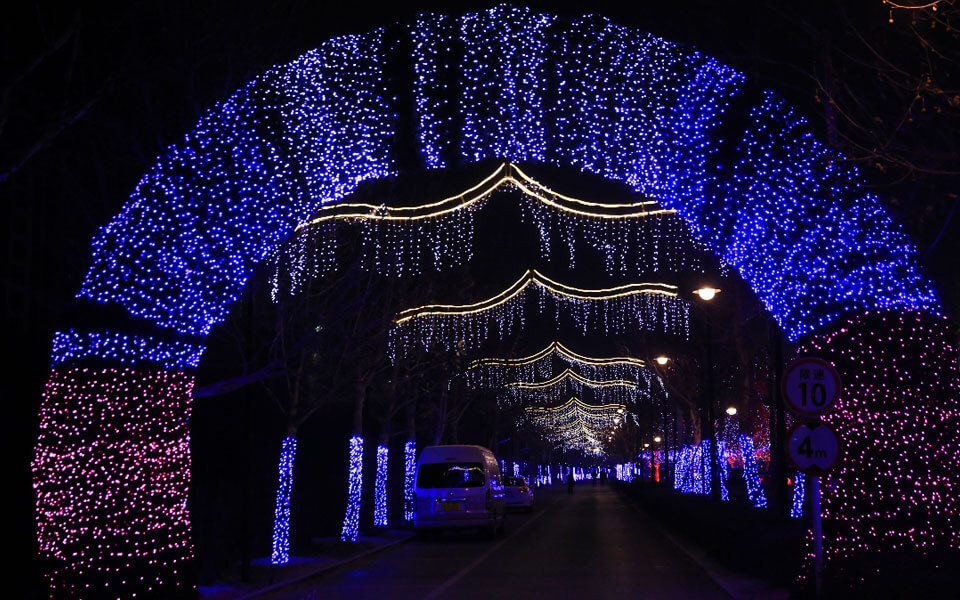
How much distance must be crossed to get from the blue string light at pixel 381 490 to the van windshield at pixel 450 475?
207 cm

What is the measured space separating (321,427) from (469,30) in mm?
17061

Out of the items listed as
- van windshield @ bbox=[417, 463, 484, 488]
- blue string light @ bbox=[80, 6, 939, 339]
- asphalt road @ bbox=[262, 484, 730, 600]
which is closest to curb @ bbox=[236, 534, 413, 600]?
asphalt road @ bbox=[262, 484, 730, 600]

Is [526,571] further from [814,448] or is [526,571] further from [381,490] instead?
[381,490]

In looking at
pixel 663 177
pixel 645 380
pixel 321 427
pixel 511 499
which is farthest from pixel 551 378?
pixel 663 177

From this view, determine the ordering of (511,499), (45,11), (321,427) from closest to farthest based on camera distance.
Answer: (45,11), (321,427), (511,499)

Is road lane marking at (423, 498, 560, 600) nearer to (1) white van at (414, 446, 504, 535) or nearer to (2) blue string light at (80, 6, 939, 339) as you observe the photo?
(1) white van at (414, 446, 504, 535)

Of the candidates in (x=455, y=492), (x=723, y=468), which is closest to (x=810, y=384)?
(x=455, y=492)

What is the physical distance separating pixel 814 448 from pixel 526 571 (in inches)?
368

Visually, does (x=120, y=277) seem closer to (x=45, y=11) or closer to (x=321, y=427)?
(x=45, y=11)

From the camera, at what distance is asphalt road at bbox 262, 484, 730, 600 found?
1498cm

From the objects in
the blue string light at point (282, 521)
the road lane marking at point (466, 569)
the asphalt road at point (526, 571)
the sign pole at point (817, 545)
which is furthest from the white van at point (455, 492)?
the sign pole at point (817, 545)

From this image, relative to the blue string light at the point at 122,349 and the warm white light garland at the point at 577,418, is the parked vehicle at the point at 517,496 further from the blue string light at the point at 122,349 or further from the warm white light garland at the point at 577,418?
the blue string light at the point at 122,349

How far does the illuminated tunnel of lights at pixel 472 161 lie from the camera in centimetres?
1252

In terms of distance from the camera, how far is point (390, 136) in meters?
15.3
